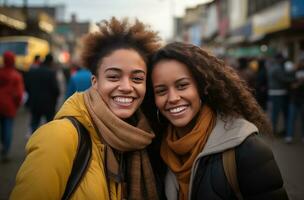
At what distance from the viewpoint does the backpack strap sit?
215cm

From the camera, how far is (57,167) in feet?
6.91

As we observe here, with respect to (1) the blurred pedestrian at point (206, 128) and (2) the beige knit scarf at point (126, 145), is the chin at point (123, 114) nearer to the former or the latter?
(2) the beige knit scarf at point (126, 145)

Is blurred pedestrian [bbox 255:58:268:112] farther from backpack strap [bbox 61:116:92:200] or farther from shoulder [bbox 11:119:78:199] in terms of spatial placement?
shoulder [bbox 11:119:78:199]

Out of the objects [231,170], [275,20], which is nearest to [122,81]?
[231,170]

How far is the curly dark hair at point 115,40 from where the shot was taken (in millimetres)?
2584

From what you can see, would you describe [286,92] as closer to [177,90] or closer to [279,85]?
[279,85]

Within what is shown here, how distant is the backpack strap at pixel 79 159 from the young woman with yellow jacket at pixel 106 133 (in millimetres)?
24

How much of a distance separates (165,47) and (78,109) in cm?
62

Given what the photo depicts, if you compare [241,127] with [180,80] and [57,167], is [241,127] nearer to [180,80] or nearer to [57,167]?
[180,80]

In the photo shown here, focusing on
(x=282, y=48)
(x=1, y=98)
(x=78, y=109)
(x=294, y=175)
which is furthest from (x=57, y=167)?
(x=282, y=48)

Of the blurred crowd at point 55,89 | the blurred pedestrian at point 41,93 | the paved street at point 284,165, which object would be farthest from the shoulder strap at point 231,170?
the blurred pedestrian at point 41,93

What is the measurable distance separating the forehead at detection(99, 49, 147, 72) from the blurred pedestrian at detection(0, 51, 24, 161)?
19.3 ft

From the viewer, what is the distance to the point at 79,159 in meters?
2.21

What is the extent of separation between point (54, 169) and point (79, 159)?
15 centimetres
